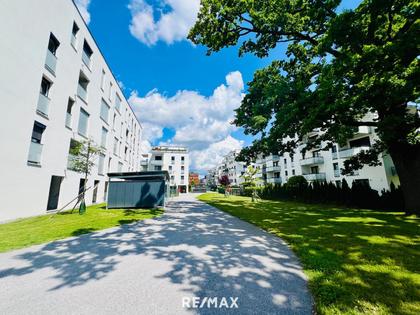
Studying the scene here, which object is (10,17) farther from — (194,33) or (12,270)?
(12,270)

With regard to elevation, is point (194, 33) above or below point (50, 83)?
above

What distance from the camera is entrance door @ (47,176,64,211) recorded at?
13.1 metres

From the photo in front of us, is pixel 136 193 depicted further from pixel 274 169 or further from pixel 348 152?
pixel 274 169

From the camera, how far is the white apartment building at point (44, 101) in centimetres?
963

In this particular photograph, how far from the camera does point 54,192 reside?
1349 centimetres

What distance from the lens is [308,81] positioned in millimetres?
13086

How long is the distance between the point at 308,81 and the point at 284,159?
33.1 meters

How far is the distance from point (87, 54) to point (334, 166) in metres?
36.3

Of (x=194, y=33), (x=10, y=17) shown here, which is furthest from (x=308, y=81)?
(x=10, y=17)

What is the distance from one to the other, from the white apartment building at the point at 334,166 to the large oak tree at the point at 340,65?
3799 millimetres

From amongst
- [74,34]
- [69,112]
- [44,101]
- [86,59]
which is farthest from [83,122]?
[74,34]

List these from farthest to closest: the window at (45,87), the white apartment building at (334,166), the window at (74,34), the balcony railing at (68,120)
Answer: the white apartment building at (334,166) → the window at (74,34) → the balcony railing at (68,120) → the window at (45,87)

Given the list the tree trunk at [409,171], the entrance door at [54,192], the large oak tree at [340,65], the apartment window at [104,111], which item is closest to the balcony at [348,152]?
the large oak tree at [340,65]

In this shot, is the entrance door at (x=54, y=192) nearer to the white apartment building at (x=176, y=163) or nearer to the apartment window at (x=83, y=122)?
the apartment window at (x=83, y=122)
